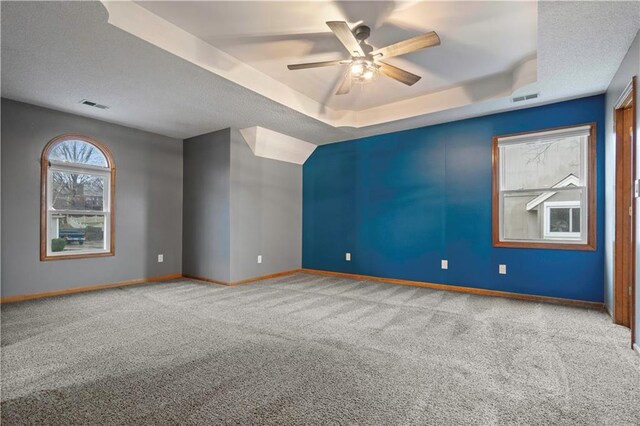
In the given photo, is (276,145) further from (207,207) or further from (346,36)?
(346,36)

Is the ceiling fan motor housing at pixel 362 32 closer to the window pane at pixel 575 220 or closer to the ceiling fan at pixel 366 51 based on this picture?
the ceiling fan at pixel 366 51

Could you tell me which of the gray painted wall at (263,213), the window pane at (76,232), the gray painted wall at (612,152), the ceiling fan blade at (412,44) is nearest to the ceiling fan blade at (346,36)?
the ceiling fan blade at (412,44)

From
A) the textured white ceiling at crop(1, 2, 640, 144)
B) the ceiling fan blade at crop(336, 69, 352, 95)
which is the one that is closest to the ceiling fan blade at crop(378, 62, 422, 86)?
the ceiling fan blade at crop(336, 69, 352, 95)

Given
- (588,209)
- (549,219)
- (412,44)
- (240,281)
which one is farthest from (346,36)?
(240,281)

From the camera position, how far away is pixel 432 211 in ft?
15.5

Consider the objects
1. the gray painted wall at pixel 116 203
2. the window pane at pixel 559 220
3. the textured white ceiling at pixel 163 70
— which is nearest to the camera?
the textured white ceiling at pixel 163 70

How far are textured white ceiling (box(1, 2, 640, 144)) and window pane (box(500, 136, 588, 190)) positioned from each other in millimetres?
610

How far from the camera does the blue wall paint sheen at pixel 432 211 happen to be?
3.81 meters

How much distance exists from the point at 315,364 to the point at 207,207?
3708 mm

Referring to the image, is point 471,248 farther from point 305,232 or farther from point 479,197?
point 305,232

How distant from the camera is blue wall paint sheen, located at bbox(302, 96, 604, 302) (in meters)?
3.81

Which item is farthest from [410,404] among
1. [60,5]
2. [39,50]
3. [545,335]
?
[39,50]

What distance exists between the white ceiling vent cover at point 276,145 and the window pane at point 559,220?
3.89m

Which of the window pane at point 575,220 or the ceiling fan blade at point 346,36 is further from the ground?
the ceiling fan blade at point 346,36
